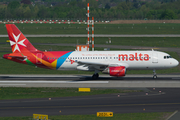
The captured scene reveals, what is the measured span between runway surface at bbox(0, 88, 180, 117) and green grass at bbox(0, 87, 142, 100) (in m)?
1.73

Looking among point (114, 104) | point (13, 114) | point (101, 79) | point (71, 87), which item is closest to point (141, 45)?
point (101, 79)

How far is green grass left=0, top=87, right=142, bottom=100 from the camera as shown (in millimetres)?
36938

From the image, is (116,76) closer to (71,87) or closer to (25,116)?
(71,87)

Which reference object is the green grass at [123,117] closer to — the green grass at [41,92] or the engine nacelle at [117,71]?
the green grass at [41,92]

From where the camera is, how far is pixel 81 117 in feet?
92.7

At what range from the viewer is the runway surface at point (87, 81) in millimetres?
43375

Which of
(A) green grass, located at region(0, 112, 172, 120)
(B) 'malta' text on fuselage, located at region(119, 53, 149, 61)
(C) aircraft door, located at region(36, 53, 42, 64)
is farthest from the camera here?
(C) aircraft door, located at region(36, 53, 42, 64)

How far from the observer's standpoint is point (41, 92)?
39.0m

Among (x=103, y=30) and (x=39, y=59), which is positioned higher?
(x=103, y=30)

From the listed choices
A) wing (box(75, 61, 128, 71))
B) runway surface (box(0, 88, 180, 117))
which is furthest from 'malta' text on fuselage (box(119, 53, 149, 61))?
runway surface (box(0, 88, 180, 117))

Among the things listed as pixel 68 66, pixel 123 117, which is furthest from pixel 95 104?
pixel 68 66

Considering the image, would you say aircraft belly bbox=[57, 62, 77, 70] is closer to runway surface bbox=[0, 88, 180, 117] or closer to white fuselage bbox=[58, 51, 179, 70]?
white fuselage bbox=[58, 51, 179, 70]

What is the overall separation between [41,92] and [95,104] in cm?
911

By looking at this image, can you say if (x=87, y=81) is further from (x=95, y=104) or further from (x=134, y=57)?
(x=95, y=104)
